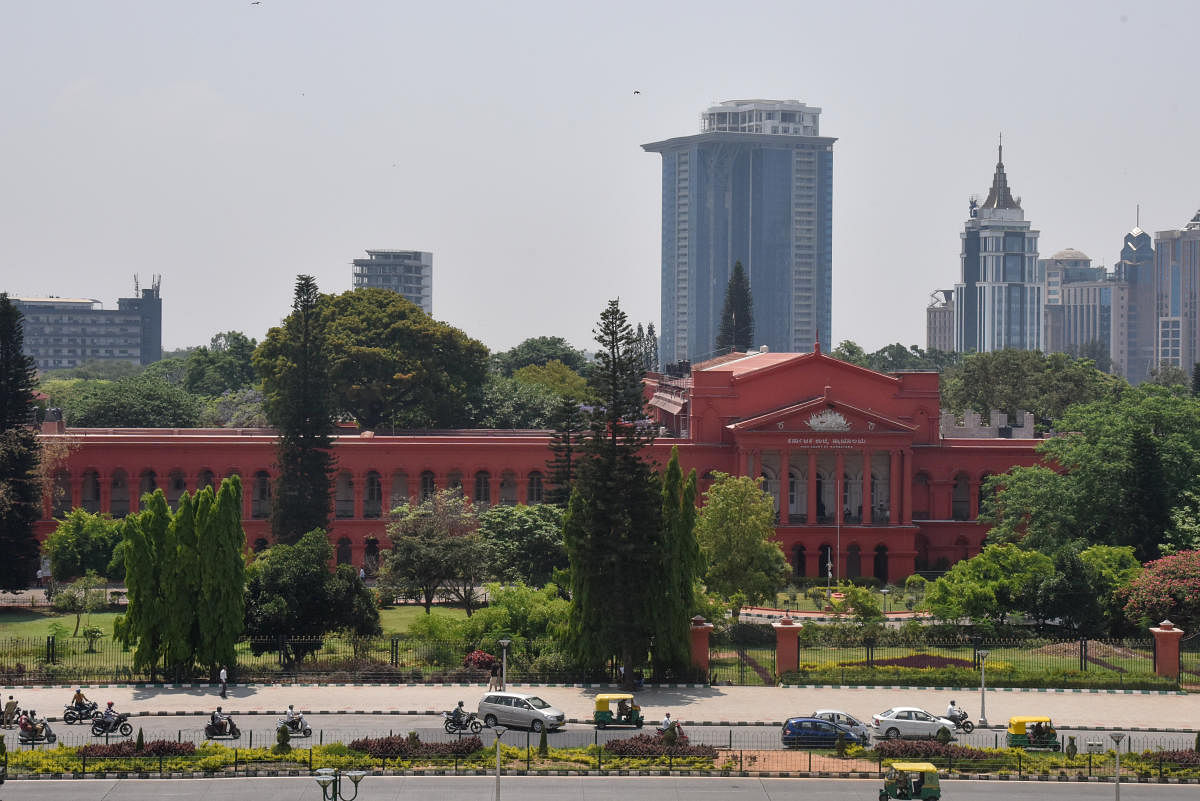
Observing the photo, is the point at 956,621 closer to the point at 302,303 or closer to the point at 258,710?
the point at 258,710

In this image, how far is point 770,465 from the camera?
7675 centimetres

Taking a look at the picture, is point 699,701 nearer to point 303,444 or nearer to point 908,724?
point 908,724

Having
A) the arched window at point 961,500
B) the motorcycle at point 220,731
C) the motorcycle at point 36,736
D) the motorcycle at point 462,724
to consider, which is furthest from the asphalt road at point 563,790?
the arched window at point 961,500

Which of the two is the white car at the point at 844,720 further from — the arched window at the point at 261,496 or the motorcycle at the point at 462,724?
the arched window at the point at 261,496

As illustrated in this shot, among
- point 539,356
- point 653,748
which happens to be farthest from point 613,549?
point 539,356

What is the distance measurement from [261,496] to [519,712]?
125ft

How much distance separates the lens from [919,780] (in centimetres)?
3594

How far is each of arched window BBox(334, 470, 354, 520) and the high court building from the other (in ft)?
0.22

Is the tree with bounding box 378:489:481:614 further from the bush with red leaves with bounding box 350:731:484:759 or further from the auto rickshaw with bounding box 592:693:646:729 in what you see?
the bush with red leaves with bounding box 350:731:484:759

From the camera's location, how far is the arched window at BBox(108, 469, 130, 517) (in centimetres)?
7831

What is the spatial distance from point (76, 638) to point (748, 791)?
27.0 meters

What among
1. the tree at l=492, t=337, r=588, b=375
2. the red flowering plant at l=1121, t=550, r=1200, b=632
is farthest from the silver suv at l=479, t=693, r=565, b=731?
the tree at l=492, t=337, r=588, b=375

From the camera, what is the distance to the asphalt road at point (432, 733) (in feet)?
136

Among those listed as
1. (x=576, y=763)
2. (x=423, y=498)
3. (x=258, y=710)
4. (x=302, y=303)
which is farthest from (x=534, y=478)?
(x=576, y=763)
